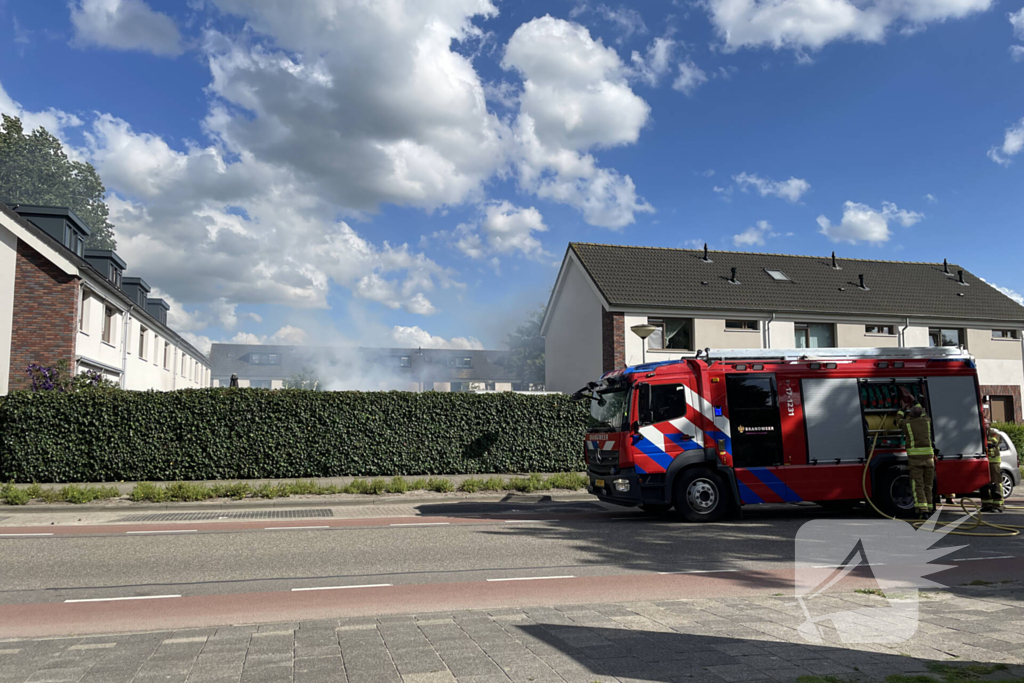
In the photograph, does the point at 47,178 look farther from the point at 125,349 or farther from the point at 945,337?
the point at 945,337

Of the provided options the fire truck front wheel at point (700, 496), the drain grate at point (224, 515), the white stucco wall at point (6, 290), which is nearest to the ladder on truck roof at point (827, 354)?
the fire truck front wheel at point (700, 496)

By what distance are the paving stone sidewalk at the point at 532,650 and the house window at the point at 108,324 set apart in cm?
2424

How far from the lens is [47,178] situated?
56.2 m

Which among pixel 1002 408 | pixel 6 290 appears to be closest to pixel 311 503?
pixel 6 290

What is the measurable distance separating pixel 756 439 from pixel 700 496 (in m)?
1.31

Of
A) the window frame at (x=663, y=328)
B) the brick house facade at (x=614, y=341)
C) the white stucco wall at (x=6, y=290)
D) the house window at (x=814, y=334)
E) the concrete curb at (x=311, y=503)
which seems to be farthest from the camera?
the house window at (x=814, y=334)

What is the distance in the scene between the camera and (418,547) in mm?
8969

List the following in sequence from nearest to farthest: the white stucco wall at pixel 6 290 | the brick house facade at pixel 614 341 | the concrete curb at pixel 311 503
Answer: the concrete curb at pixel 311 503
the white stucco wall at pixel 6 290
the brick house facade at pixel 614 341

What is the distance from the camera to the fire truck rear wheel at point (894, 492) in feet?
37.9

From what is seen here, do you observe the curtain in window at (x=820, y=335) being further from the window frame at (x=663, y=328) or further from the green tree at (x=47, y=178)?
the green tree at (x=47, y=178)

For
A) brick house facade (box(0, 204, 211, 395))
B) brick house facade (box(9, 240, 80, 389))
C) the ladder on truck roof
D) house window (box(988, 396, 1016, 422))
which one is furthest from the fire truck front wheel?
house window (box(988, 396, 1016, 422))

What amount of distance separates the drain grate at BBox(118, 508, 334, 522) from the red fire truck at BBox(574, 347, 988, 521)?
5.22 m

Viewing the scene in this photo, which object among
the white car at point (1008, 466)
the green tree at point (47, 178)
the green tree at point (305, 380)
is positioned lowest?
the white car at point (1008, 466)

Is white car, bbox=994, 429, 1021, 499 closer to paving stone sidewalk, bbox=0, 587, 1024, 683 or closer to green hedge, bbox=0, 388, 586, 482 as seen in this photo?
green hedge, bbox=0, 388, 586, 482
